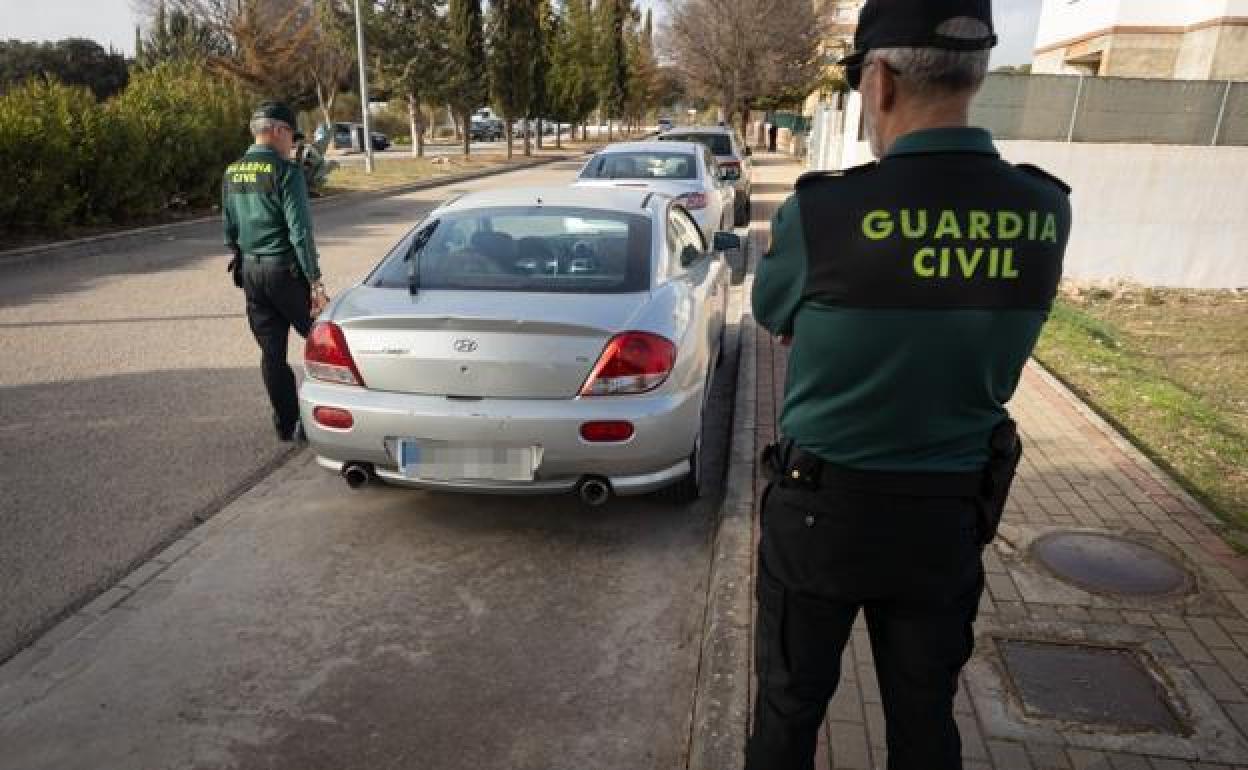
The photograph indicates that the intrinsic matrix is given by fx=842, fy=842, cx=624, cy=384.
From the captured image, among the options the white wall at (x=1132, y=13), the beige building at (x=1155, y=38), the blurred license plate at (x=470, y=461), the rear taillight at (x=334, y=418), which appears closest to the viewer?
the blurred license plate at (x=470, y=461)

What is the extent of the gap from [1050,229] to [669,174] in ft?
30.2

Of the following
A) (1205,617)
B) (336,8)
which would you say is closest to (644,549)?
(1205,617)

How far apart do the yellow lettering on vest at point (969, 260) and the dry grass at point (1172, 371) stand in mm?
3517

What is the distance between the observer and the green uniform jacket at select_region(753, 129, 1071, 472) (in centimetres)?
151

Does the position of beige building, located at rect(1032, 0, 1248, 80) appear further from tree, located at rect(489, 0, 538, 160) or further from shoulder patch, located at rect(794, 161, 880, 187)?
tree, located at rect(489, 0, 538, 160)

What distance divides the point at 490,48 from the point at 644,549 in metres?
33.1

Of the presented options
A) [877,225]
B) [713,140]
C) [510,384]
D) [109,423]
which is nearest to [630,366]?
[510,384]

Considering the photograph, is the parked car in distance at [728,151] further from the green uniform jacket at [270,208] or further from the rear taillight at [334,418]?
the rear taillight at [334,418]

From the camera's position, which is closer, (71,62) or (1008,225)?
(1008,225)

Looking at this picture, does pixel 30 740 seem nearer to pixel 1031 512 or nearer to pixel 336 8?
pixel 1031 512

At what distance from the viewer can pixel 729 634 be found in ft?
9.99

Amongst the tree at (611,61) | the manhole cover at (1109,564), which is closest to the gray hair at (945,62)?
the manhole cover at (1109,564)

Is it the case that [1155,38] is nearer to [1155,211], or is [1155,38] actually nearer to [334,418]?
[1155,211]

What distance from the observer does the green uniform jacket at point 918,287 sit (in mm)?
1514
